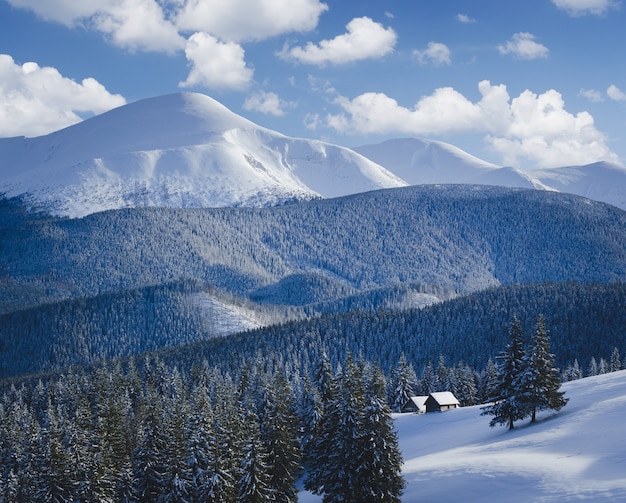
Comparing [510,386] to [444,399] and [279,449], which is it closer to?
[279,449]

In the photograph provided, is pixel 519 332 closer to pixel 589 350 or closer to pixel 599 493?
pixel 599 493

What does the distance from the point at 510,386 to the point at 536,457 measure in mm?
15154

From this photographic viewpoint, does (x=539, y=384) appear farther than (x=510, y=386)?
No

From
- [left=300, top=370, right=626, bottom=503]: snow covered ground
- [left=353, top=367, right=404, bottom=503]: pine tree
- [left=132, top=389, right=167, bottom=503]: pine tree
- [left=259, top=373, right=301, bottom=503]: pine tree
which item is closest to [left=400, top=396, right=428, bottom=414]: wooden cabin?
[left=300, top=370, right=626, bottom=503]: snow covered ground

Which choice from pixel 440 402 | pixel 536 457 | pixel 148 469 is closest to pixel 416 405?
pixel 440 402

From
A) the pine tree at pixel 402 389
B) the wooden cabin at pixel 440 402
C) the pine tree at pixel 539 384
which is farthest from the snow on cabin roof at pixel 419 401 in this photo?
the pine tree at pixel 539 384

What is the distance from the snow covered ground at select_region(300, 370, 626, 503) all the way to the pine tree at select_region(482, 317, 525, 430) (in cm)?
141

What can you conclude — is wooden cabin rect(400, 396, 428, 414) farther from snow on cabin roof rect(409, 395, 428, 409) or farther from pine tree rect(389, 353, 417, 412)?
pine tree rect(389, 353, 417, 412)

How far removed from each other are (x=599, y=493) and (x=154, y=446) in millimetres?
35822

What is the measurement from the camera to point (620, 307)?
190750mm

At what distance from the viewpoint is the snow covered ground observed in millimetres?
46406

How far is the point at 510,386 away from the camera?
69062mm

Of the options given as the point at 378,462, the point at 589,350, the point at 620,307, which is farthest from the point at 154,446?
the point at 620,307

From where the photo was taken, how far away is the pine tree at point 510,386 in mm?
68250
